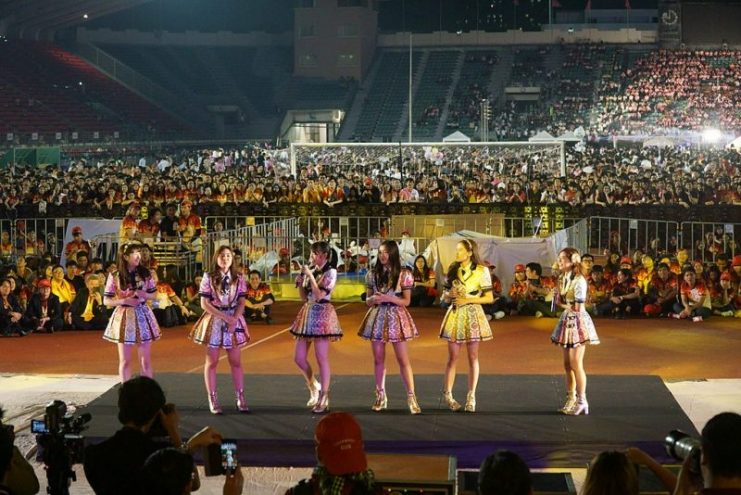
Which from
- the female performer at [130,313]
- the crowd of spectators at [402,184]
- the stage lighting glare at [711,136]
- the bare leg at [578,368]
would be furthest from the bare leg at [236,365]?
the stage lighting glare at [711,136]

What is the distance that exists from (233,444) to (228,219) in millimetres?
18256

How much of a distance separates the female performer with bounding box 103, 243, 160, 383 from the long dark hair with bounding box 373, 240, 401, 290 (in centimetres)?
211

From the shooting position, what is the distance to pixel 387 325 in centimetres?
1048

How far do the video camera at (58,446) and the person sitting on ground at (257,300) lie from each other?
37.7 ft

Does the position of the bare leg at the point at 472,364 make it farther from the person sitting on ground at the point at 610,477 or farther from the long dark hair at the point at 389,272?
the person sitting on ground at the point at 610,477

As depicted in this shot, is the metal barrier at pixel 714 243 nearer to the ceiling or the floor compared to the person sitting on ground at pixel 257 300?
nearer to the ceiling

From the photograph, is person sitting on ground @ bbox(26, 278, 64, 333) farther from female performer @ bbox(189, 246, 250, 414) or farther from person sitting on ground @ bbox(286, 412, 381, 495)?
person sitting on ground @ bbox(286, 412, 381, 495)

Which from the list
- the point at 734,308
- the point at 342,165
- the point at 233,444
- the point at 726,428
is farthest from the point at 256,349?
the point at 342,165

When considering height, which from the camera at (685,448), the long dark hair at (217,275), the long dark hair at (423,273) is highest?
the long dark hair at (217,275)

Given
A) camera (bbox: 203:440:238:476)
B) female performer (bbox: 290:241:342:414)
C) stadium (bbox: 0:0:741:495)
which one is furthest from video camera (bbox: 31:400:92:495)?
female performer (bbox: 290:241:342:414)

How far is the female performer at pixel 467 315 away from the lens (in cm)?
1055

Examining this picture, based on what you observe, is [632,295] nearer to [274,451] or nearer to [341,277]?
[341,277]

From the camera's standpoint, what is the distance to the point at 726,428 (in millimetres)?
4367

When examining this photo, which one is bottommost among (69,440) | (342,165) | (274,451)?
(274,451)
